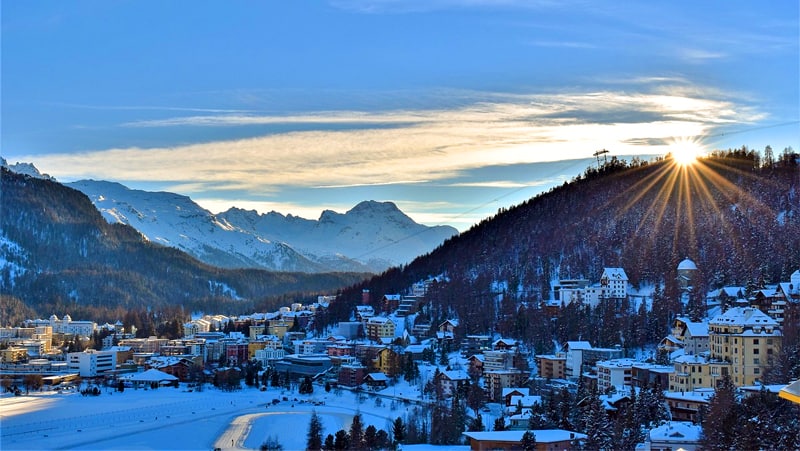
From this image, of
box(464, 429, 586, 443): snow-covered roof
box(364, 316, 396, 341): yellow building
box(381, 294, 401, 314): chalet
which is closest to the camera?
box(464, 429, 586, 443): snow-covered roof

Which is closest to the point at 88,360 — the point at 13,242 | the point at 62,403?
the point at 62,403

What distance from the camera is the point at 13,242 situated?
112 meters

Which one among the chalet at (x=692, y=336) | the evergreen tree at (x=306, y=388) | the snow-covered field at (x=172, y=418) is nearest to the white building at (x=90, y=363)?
the snow-covered field at (x=172, y=418)

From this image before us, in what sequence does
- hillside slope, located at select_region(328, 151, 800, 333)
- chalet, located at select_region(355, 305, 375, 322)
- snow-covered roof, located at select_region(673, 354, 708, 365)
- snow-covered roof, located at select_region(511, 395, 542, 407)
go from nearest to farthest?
snow-covered roof, located at select_region(673, 354, 708, 365) → snow-covered roof, located at select_region(511, 395, 542, 407) → hillside slope, located at select_region(328, 151, 800, 333) → chalet, located at select_region(355, 305, 375, 322)

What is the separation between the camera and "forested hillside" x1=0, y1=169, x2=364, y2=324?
10475 centimetres

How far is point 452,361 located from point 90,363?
79.1 feet

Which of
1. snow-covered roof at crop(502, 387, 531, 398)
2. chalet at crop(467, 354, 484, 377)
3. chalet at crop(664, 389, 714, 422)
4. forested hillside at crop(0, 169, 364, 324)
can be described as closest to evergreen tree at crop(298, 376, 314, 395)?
chalet at crop(467, 354, 484, 377)

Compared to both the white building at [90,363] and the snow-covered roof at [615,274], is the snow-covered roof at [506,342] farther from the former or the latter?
the white building at [90,363]

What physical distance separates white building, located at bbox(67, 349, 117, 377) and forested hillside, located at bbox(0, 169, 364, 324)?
33.5 m

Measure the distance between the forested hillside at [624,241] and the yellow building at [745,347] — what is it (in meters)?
6.08

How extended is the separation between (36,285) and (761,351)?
8574cm

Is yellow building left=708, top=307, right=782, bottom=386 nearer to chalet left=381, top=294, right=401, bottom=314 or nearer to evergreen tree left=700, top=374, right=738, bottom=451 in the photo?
evergreen tree left=700, top=374, right=738, bottom=451

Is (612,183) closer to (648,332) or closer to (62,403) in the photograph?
(648,332)

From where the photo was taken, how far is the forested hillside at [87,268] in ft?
344
